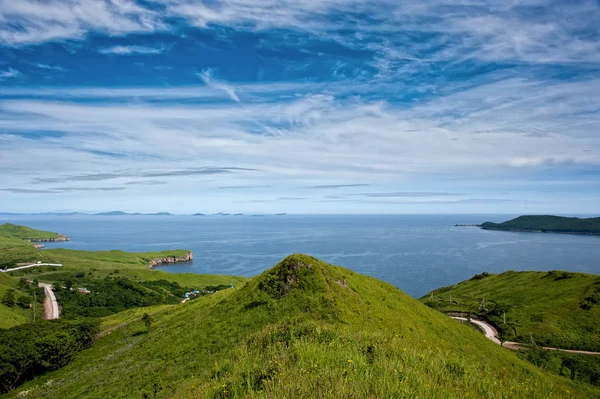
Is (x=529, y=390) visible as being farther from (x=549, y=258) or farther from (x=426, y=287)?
(x=549, y=258)

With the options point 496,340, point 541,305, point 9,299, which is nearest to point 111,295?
point 9,299

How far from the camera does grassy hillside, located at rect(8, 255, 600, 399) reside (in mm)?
9570

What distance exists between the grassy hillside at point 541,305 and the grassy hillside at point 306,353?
28.5 m

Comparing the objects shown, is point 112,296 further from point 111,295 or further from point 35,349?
point 35,349

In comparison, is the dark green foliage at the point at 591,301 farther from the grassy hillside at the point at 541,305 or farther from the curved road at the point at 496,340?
the curved road at the point at 496,340

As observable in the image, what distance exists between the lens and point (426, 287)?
385 ft

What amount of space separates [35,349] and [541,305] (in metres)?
90.2

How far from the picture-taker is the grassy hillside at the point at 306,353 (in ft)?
31.4

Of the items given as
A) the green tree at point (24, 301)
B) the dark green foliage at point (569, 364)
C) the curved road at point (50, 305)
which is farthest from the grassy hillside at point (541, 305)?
the green tree at point (24, 301)

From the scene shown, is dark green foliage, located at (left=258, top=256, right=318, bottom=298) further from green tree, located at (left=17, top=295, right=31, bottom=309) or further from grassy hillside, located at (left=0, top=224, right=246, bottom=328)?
green tree, located at (left=17, top=295, right=31, bottom=309)

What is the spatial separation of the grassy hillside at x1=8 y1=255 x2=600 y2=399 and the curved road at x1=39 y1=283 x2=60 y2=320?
5412 cm

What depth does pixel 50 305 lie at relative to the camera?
3561 inches

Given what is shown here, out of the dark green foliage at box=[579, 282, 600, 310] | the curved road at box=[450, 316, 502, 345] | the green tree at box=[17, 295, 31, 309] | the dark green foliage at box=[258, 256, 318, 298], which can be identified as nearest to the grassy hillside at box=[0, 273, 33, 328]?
the green tree at box=[17, 295, 31, 309]

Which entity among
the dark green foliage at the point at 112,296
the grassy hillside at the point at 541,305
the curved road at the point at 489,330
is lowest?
the dark green foliage at the point at 112,296
